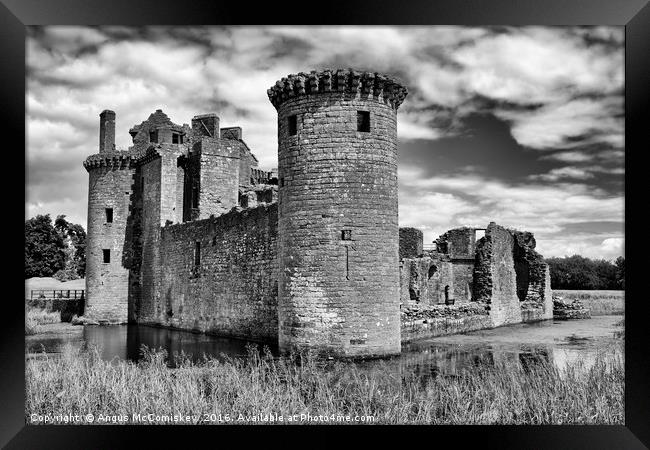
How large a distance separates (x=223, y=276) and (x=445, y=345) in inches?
305

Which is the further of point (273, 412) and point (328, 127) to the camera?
point (328, 127)

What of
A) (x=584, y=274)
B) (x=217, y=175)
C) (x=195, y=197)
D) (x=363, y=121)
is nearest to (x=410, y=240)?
(x=217, y=175)

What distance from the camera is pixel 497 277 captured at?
993 inches

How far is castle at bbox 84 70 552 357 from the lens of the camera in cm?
1401

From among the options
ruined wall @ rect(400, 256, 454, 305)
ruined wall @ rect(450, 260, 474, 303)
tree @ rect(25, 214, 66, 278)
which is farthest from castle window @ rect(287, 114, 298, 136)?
tree @ rect(25, 214, 66, 278)

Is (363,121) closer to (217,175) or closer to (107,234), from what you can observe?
(217,175)

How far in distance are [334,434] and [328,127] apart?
24.4ft

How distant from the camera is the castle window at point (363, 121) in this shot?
1445 cm

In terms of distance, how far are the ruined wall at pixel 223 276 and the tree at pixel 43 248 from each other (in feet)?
52.0

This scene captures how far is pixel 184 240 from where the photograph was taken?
77.5 feet

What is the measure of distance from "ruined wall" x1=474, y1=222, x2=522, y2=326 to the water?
105 centimetres
